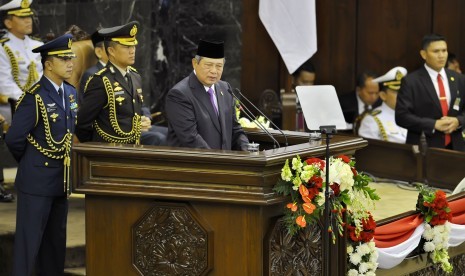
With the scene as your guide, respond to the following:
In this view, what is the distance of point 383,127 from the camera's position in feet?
34.5

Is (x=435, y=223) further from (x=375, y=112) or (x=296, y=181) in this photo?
(x=375, y=112)

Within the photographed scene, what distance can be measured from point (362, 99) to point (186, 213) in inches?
233

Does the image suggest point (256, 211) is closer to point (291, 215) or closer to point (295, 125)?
point (291, 215)

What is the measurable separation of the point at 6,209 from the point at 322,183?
3.25 m

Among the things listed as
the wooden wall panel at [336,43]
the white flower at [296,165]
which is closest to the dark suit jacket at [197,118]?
the white flower at [296,165]

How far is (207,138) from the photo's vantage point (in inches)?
255

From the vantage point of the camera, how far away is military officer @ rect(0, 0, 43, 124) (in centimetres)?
903

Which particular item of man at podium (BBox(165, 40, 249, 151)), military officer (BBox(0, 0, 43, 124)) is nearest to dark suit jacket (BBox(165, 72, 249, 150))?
man at podium (BBox(165, 40, 249, 151))

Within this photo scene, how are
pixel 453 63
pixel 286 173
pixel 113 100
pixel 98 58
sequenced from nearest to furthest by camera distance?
pixel 286 173, pixel 113 100, pixel 98 58, pixel 453 63

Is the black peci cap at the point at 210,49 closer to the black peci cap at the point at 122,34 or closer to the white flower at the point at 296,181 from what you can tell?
the black peci cap at the point at 122,34

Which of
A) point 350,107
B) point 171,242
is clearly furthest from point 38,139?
point 350,107

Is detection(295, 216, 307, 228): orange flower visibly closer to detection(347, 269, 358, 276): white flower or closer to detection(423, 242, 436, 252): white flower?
detection(347, 269, 358, 276): white flower

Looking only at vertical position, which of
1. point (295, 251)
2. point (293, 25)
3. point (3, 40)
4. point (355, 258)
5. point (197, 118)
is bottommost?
point (355, 258)

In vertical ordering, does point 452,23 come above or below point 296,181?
above
